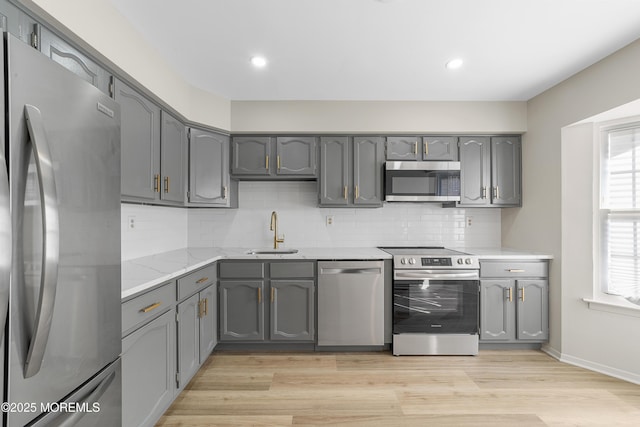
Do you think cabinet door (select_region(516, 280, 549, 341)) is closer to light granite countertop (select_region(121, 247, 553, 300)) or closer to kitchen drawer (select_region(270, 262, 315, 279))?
light granite countertop (select_region(121, 247, 553, 300))

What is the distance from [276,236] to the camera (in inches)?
143

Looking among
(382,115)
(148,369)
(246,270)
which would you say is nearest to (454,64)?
(382,115)

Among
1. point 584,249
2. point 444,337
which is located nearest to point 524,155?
point 584,249

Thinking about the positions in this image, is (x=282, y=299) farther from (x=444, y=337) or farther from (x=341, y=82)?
(x=341, y=82)

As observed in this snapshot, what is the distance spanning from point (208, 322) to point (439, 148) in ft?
9.22

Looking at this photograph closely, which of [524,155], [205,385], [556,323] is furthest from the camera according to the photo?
[524,155]

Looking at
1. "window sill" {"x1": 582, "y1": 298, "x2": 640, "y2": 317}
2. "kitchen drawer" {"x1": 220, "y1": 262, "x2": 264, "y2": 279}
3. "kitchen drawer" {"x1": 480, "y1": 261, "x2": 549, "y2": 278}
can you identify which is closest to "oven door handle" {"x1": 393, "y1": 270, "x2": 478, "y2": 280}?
"kitchen drawer" {"x1": 480, "y1": 261, "x2": 549, "y2": 278}

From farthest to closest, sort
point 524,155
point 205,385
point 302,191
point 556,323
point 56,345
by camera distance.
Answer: point 302,191, point 524,155, point 556,323, point 205,385, point 56,345

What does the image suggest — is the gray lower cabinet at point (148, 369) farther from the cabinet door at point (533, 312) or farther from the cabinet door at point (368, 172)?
the cabinet door at point (533, 312)

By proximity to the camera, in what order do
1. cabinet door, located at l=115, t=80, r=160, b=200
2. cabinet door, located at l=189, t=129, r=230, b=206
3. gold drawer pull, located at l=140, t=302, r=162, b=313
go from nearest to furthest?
gold drawer pull, located at l=140, t=302, r=162, b=313 → cabinet door, located at l=115, t=80, r=160, b=200 → cabinet door, located at l=189, t=129, r=230, b=206

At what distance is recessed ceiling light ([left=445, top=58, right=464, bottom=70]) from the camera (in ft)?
8.30

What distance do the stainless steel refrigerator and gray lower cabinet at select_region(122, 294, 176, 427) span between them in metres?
0.34

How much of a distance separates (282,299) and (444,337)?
1539 millimetres

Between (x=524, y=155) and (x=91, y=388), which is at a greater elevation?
(x=524, y=155)
